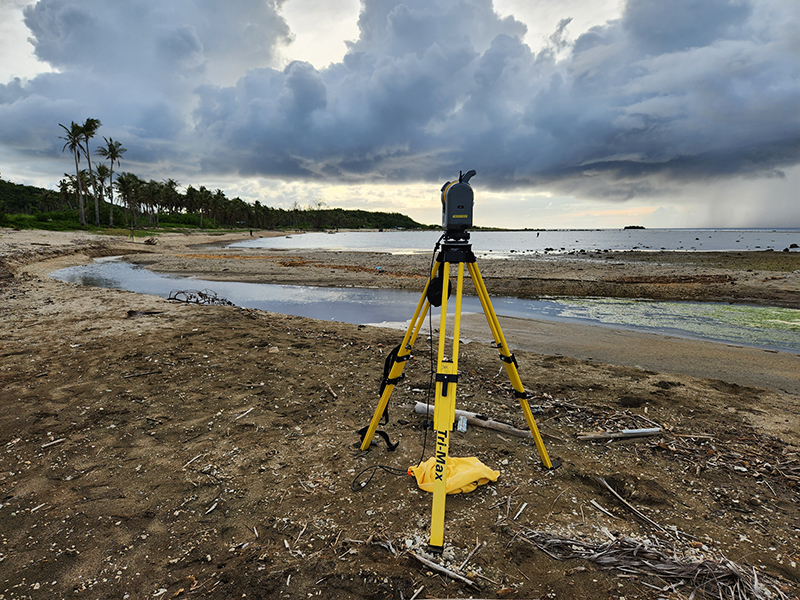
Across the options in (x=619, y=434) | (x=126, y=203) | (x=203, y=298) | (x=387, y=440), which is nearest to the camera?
(x=387, y=440)

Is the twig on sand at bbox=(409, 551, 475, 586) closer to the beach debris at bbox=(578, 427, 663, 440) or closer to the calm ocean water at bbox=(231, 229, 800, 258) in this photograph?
the beach debris at bbox=(578, 427, 663, 440)

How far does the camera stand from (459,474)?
375 centimetres

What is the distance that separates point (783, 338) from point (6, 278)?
31.7 m

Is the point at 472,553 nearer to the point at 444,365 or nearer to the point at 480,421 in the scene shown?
the point at 444,365

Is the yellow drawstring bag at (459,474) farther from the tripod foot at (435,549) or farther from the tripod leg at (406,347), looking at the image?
the tripod leg at (406,347)

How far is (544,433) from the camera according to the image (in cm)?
489

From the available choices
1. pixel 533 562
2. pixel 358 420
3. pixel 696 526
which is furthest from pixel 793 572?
pixel 358 420

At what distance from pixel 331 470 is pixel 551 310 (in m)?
13.7

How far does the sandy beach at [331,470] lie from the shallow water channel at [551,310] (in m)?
4.00

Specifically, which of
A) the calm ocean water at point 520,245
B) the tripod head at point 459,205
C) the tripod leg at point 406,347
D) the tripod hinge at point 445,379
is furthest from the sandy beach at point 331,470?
the calm ocean water at point 520,245

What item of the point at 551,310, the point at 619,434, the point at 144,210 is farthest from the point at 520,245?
the point at 144,210

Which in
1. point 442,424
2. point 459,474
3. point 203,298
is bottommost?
point 459,474

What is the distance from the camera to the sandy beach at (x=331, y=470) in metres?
2.82

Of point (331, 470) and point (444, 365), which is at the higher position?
point (444, 365)
